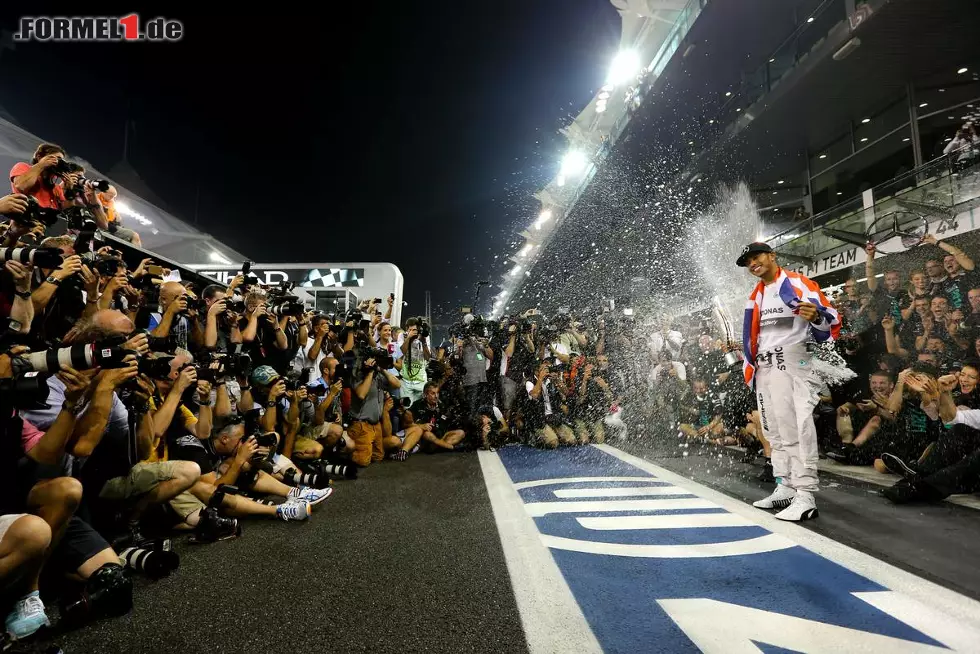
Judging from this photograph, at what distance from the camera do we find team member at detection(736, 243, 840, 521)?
120 inches

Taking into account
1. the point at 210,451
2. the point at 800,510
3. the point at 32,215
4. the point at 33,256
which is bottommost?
the point at 800,510

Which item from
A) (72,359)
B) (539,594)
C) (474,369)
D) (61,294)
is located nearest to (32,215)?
(61,294)

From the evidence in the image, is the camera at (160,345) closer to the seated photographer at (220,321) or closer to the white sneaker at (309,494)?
the seated photographer at (220,321)

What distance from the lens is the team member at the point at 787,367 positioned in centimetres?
305

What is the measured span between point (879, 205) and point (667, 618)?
9369mm

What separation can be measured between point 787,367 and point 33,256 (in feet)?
14.7

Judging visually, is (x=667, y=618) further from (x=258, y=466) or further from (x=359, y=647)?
(x=258, y=466)

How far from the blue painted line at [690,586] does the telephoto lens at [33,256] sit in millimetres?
2963

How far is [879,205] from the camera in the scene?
8.09 m

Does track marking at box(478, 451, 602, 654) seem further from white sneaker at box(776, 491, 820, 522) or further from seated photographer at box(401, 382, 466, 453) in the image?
seated photographer at box(401, 382, 466, 453)

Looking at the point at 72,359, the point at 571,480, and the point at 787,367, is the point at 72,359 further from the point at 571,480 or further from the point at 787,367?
the point at 787,367

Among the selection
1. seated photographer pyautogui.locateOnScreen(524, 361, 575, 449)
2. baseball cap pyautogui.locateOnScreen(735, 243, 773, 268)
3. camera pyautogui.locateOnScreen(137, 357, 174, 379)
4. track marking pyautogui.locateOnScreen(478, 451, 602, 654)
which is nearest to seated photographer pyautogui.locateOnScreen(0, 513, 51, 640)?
camera pyautogui.locateOnScreen(137, 357, 174, 379)

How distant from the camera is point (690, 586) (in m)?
1.99

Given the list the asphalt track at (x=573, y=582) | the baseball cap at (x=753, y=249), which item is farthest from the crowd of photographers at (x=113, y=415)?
the baseball cap at (x=753, y=249)
